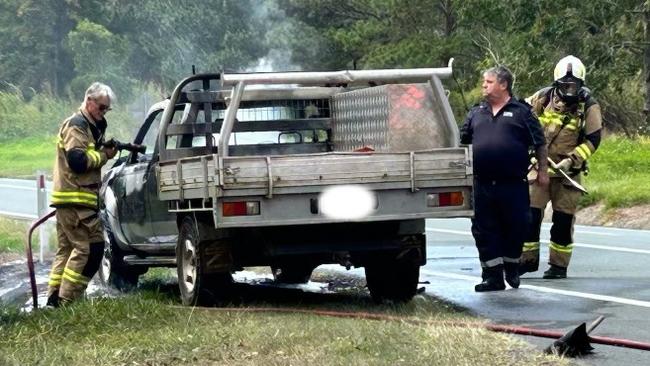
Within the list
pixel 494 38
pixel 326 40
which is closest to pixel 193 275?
pixel 494 38

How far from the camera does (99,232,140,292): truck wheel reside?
12.8 metres

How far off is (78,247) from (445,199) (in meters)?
3.04

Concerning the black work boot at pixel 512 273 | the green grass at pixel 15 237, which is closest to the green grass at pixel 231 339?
the black work boot at pixel 512 273

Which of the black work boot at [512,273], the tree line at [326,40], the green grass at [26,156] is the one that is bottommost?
the black work boot at [512,273]

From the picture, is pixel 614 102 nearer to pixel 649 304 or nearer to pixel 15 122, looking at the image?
pixel 15 122

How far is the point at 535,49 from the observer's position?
33.7m

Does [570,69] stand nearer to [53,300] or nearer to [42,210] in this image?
[53,300]

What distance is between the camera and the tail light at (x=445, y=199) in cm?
974

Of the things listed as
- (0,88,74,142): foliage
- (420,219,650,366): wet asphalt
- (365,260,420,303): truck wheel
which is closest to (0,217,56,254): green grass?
(420,219,650,366): wet asphalt

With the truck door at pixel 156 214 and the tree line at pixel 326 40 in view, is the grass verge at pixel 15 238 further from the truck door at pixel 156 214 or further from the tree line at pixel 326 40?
the tree line at pixel 326 40

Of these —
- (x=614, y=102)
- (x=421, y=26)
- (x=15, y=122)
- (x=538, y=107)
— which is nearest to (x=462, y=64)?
(x=421, y=26)

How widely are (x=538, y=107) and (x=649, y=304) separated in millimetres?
2818

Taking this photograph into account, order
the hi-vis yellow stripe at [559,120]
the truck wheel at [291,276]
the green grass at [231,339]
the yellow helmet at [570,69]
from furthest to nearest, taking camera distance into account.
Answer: the truck wheel at [291,276], the hi-vis yellow stripe at [559,120], the yellow helmet at [570,69], the green grass at [231,339]

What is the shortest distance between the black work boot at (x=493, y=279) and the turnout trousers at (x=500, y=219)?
0.11 ft
